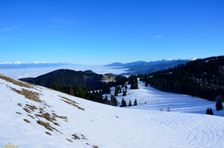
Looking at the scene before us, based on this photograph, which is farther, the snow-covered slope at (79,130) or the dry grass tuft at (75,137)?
the dry grass tuft at (75,137)

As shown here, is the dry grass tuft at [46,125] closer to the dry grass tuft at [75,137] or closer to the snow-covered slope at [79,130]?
the snow-covered slope at [79,130]

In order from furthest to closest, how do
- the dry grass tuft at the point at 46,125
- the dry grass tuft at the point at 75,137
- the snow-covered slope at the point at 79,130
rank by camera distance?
the dry grass tuft at the point at 75,137 < the dry grass tuft at the point at 46,125 < the snow-covered slope at the point at 79,130

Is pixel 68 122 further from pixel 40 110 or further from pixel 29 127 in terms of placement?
pixel 29 127

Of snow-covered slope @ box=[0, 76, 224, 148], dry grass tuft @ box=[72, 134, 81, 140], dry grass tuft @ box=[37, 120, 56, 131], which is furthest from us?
dry grass tuft @ box=[72, 134, 81, 140]

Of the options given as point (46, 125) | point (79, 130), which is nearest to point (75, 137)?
point (46, 125)

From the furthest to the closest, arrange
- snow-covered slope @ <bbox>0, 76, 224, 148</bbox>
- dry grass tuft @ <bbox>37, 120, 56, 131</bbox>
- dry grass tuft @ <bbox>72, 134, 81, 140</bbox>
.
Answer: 1. dry grass tuft @ <bbox>72, 134, 81, 140</bbox>
2. dry grass tuft @ <bbox>37, 120, 56, 131</bbox>
3. snow-covered slope @ <bbox>0, 76, 224, 148</bbox>

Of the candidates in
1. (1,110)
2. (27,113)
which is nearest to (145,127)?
(27,113)

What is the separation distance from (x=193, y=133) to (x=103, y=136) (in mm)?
12161

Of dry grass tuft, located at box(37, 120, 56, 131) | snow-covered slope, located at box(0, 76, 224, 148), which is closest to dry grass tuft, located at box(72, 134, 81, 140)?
snow-covered slope, located at box(0, 76, 224, 148)

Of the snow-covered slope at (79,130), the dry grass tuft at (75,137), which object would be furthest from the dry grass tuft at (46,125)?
the dry grass tuft at (75,137)

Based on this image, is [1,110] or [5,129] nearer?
[5,129]

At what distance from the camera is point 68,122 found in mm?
23328

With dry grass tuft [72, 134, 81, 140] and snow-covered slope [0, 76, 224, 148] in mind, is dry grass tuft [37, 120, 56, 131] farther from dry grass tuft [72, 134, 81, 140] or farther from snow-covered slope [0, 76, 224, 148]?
dry grass tuft [72, 134, 81, 140]

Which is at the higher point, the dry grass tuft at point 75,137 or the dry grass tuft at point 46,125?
the dry grass tuft at point 46,125
